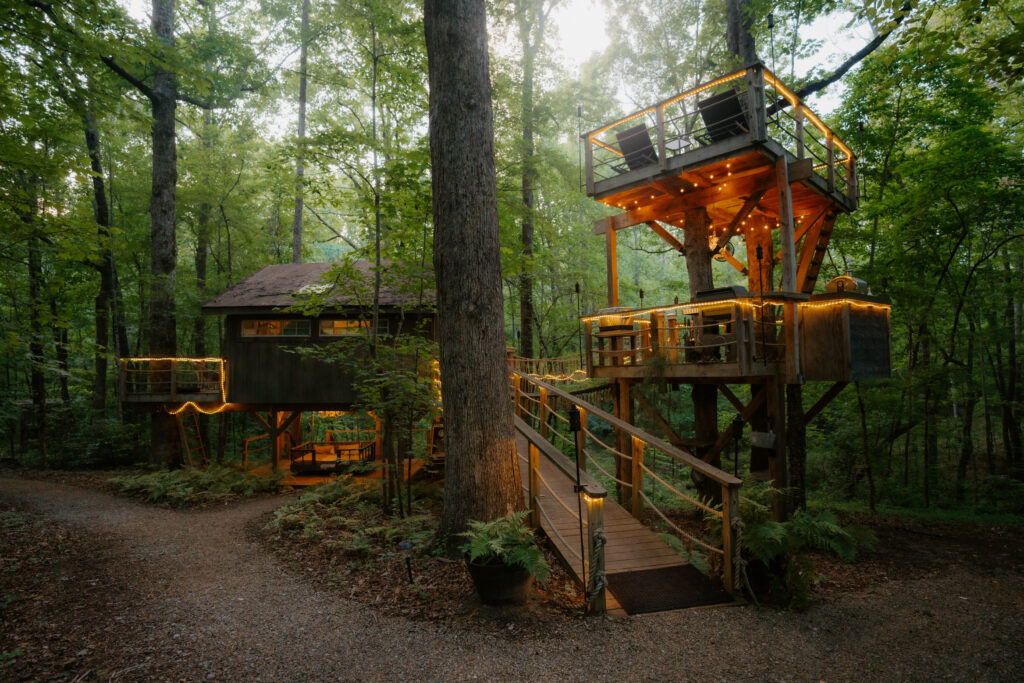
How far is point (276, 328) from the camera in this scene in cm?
1323

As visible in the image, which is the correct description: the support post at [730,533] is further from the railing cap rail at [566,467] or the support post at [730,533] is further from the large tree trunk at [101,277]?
the large tree trunk at [101,277]

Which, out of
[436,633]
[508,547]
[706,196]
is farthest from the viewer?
[706,196]

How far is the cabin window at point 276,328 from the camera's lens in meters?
13.2

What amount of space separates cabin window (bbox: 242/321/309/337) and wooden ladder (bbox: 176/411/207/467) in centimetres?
324

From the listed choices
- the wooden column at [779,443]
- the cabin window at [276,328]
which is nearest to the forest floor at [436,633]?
the wooden column at [779,443]

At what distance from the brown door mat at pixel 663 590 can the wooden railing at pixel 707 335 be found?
10.6ft

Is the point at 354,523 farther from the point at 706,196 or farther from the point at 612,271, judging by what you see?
the point at 706,196

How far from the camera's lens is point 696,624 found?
386 cm

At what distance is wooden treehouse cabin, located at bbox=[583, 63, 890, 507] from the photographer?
7.34m

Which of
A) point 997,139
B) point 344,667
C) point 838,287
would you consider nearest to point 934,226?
point 997,139

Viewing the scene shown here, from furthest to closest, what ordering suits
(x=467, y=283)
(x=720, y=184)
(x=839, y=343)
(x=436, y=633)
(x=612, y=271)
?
(x=612, y=271) < (x=720, y=184) < (x=839, y=343) < (x=467, y=283) < (x=436, y=633)

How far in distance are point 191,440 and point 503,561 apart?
1775 centimetres

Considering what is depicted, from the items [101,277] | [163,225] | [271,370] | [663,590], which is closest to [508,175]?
[271,370]

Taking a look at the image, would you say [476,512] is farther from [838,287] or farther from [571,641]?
[838,287]
